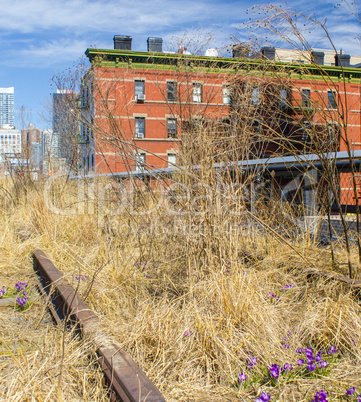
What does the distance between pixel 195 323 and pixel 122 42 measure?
38636 mm

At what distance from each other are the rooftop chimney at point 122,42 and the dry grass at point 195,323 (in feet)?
120

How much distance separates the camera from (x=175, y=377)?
8.06 feet

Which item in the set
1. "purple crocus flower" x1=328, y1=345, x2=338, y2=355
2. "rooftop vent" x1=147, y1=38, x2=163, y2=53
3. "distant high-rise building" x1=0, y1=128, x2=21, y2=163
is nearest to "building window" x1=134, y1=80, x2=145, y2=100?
"rooftop vent" x1=147, y1=38, x2=163, y2=53

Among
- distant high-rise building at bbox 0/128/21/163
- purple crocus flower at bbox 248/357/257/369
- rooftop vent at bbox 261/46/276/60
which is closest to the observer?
purple crocus flower at bbox 248/357/257/369

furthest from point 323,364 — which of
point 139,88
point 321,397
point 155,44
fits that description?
point 155,44

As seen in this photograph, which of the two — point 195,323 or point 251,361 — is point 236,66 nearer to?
point 195,323

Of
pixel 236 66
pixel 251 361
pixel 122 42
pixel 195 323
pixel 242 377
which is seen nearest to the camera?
pixel 242 377

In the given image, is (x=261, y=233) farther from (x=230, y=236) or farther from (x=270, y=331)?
(x=270, y=331)

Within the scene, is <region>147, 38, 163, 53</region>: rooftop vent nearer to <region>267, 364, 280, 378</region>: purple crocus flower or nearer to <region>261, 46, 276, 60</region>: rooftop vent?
<region>261, 46, 276, 60</region>: rooftop vent

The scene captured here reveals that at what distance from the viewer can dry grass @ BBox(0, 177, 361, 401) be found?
2297mm

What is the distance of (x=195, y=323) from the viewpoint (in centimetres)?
288

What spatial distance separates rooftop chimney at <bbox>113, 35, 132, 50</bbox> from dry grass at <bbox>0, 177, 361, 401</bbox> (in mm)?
36453

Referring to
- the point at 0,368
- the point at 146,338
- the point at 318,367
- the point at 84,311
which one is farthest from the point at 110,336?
the point at 318,367

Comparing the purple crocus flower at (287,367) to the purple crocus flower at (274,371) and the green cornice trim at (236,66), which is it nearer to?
the purple crocus flower at (274,371)
